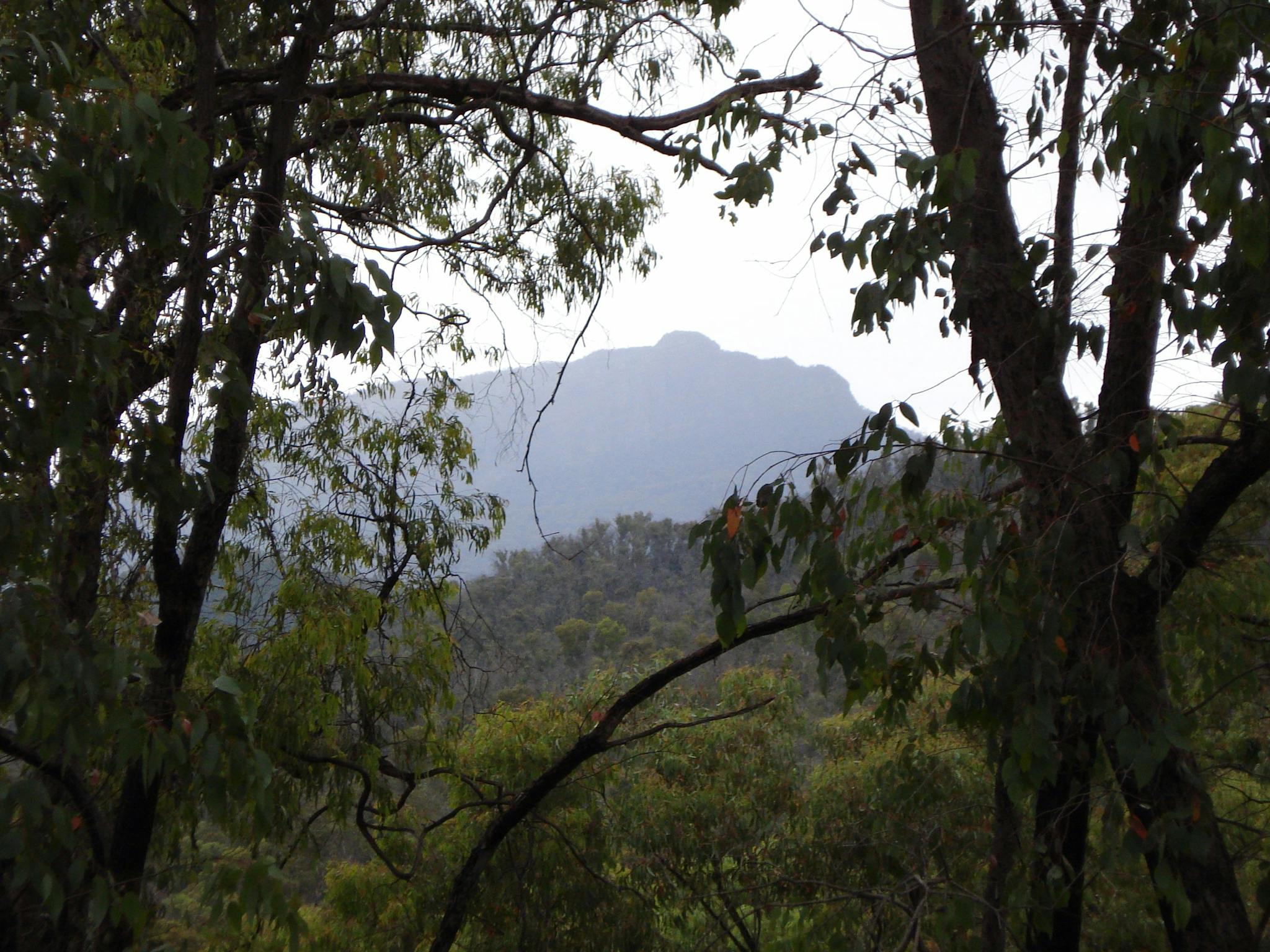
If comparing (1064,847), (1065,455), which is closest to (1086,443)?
(1065,455)

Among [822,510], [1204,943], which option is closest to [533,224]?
[822,510]

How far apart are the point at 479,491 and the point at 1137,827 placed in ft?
14.2

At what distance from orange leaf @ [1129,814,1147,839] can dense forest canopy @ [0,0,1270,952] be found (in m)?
0.02

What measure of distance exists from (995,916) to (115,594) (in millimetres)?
3147

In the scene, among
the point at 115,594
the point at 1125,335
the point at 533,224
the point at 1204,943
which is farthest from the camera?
the point at 533,224

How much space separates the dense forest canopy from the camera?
1738 millimetres

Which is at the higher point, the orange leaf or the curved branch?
the curved branch

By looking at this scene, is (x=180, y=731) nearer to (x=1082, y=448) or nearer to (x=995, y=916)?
(x=995, y=916)

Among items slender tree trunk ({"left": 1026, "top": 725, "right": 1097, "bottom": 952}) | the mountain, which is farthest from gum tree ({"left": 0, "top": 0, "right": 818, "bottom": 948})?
the mountain

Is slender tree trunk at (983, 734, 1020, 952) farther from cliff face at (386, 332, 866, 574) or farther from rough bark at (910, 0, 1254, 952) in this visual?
cliff face at (386, 332, 866, 574)

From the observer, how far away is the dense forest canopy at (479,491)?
174 centimetres

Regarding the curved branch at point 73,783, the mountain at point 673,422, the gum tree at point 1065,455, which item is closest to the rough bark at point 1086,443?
the gum tree at point 1065,455

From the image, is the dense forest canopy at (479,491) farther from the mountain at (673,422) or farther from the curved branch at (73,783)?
the mountain at (673,422)

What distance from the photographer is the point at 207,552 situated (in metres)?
2.93
